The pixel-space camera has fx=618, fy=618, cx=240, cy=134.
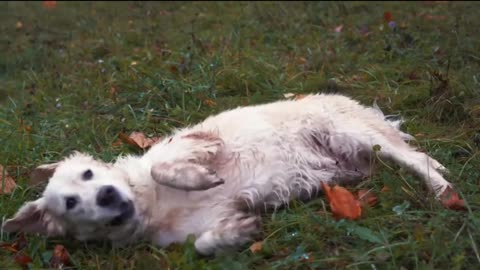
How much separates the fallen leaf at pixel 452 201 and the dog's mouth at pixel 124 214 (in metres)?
1.70

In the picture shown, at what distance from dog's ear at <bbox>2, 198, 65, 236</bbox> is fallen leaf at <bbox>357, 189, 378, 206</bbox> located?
171 cm

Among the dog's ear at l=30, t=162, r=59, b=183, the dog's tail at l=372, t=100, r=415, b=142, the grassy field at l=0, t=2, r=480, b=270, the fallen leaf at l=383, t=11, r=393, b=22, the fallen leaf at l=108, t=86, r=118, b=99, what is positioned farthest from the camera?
the fallen leaf at l=383, t=11, r=393, b=22

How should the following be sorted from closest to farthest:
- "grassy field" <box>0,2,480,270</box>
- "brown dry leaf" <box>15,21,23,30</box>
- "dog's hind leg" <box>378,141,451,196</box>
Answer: "grassy field" <box>0,2,480,270</box> → "dog's hind leg" <box>378,141,451,196</box> → "brown dry leaf" <box>15,21,23,30</box>

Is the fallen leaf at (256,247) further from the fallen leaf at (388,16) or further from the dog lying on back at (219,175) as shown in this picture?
the fallen leaf at (388,16)

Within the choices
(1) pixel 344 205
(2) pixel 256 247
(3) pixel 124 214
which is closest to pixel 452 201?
(1) pixel 344 205

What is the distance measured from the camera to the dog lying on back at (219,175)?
336 centimetres

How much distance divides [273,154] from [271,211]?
0.36 metres

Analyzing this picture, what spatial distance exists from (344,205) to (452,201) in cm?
58

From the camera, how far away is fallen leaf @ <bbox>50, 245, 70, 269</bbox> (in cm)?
330

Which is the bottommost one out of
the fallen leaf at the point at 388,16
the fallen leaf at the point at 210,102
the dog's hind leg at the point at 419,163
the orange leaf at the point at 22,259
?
the fallen leaf at the point at 210,102

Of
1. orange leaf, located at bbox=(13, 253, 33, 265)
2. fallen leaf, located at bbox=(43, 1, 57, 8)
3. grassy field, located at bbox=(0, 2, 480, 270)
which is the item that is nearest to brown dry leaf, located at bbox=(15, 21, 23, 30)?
grassy field, located at bbox=(0, 2, 480, 270)

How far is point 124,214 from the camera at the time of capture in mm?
3336

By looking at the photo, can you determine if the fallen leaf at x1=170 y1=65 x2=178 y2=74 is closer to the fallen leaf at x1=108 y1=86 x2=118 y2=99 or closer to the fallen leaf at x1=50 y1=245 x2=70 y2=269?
the fallen leaf at x1=108 y1=86 x2=118 y2=99

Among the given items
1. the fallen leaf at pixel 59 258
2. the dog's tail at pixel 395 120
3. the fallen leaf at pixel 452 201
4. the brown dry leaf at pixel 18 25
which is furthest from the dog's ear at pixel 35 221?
the brown dry leaf at pixel 18 25
